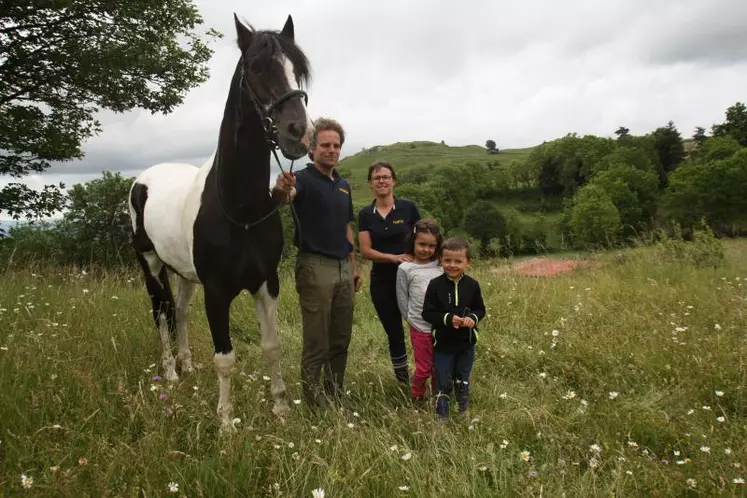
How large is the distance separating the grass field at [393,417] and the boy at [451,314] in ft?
0.92

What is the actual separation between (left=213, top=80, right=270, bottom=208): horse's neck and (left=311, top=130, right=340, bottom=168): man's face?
42 cm

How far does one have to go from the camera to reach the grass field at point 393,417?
88.0 inches

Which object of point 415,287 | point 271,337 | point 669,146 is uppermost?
point 669,146

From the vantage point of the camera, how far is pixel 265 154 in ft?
10.1

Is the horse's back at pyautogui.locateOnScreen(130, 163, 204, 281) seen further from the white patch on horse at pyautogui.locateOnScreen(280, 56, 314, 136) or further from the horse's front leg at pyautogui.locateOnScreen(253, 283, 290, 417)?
the white patch on horse at pyautogui.locateOnScreen(280, 56, 314, 136)

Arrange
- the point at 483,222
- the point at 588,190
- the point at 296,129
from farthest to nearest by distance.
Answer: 1. the point at 483,222
2. the point at 588,190
3. the point at 296,129

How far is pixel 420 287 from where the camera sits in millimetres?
3414

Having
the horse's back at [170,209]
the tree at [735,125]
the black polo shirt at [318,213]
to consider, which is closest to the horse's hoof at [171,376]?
the horse's back at [170,209]

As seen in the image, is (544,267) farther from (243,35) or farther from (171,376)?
(243,35)

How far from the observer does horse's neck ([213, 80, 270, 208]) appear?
2957 millimetres

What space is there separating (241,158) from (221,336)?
134 centimetres

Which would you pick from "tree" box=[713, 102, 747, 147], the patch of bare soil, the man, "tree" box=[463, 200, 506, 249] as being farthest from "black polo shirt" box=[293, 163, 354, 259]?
"tree" box=[713, 102, 747, 147]

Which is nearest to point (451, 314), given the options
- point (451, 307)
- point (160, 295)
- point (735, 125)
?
point (451, 307)

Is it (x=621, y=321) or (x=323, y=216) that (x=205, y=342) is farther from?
(x=621, y=321)
